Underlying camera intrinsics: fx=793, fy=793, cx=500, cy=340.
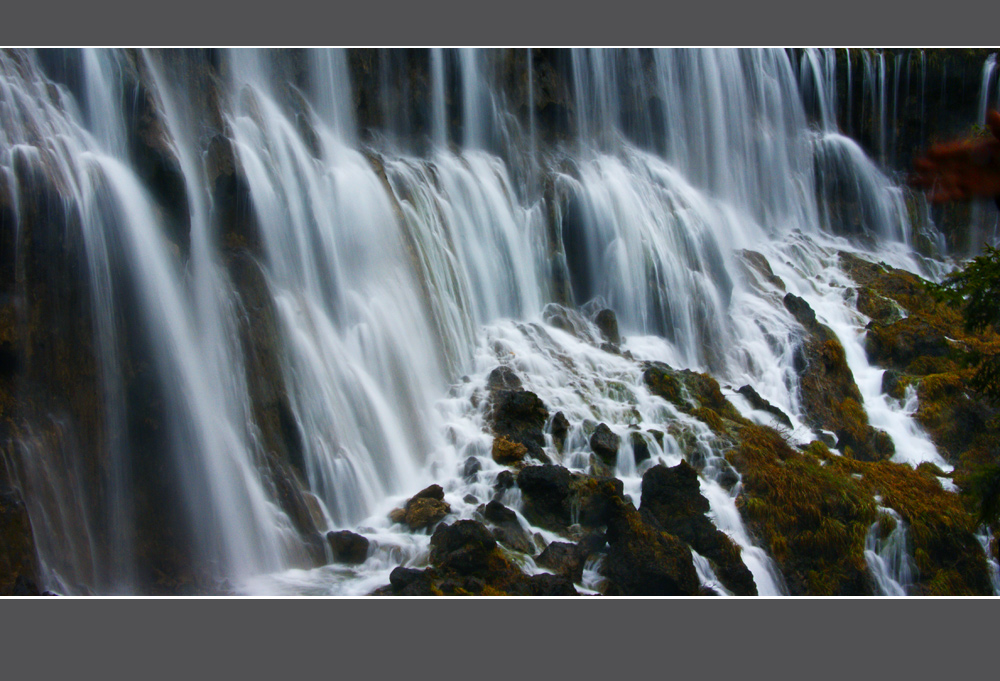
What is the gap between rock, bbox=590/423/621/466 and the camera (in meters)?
10.6

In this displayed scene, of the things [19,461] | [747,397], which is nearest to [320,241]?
[19,461]

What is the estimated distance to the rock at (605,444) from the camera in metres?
10.6

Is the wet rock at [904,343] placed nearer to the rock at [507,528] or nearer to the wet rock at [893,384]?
the wet rock at [893,384]

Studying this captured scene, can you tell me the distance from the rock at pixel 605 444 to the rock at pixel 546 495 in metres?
0.97

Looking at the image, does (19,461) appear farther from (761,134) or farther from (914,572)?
(761,134)

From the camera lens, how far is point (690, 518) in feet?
31.4

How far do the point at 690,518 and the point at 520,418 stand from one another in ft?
8.74

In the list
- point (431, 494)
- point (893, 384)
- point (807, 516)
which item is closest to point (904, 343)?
point (893, 384)

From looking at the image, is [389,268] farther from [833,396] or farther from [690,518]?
[833,396]

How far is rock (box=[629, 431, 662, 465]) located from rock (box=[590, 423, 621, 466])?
0.20m

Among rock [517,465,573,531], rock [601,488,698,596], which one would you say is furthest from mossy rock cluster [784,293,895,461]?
rock [517,465,573,531]

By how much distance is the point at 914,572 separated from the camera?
977 centimetres

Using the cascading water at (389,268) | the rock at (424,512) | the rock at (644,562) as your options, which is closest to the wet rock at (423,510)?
the rock at (424,512)

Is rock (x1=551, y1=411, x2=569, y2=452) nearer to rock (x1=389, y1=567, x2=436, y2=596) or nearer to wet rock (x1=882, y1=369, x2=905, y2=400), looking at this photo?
rock (x1=389, y1=567, x2=436, y2=596)
